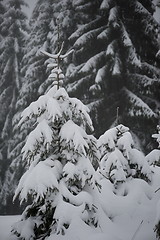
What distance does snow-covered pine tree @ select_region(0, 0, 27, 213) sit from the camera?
814 inches

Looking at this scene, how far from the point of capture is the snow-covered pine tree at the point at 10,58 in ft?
67.9

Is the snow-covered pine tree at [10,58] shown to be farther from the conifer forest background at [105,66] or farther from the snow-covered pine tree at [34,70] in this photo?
the conifer forest background at [105,66]

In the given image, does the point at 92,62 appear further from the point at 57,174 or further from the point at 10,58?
the point at 57,174

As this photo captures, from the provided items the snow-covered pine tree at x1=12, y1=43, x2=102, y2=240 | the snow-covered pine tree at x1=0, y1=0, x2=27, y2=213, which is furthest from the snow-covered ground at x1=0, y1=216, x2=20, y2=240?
the snow-covered pine tree at x1=0, y1=0, x2=27, y2=213

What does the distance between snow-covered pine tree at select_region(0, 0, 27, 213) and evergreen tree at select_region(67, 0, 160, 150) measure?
6816 millimetres

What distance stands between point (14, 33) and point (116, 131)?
18.4 meters

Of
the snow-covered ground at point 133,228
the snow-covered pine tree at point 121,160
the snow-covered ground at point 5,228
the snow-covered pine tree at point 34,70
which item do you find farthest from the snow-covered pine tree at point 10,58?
the snow-covered ground at point 133,228

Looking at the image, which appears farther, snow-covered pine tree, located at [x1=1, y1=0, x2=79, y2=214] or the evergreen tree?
snow-covered pine tree, located at [x1=1, y1=0, x2=79, y2=214]

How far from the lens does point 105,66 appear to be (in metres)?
15.3

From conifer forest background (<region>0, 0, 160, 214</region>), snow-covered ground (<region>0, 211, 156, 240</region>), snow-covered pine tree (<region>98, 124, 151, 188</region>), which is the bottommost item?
snow-covered ground (<region>0, 211, 156, 240</region>)

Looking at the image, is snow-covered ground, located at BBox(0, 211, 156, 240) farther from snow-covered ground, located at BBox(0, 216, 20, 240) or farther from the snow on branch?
the snow on branch

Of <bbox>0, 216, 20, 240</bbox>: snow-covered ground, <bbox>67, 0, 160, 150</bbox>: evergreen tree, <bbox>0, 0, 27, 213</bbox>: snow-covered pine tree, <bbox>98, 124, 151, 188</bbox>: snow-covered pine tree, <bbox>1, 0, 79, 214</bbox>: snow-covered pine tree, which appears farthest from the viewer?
<bbox>0, 0, 27, 213</bbox>: snow-covered pine tree

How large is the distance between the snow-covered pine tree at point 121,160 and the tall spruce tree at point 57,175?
1.31 m

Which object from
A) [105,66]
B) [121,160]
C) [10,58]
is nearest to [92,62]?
[105,66]
